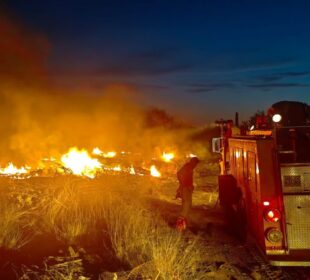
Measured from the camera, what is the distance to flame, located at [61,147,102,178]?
17.6 meters

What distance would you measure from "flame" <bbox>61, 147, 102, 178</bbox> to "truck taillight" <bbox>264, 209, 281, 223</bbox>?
1211 cm

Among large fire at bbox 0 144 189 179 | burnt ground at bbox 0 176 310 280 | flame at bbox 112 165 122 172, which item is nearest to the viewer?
burnt ground at bbox 0 176 310 280

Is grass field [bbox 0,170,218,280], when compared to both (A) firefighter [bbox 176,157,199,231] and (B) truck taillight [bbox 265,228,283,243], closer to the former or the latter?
(A) firefighter [bbox 176,157,199,231]

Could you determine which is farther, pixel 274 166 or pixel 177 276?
pixel 274 166

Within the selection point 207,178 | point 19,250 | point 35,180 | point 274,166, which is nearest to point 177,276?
point 274,166

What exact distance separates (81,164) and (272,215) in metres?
15.2

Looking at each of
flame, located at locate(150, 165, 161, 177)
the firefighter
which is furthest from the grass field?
flame, located at locate(150, 165, 161, 177)

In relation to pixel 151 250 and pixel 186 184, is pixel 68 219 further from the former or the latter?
pixel 186 184

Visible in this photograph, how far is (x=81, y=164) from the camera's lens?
19.8m

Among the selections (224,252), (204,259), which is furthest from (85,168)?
(204,259)

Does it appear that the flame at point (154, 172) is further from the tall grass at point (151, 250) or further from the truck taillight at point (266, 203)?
the truck taillight at point (266, 203)

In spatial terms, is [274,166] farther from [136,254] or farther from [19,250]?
[19,250]

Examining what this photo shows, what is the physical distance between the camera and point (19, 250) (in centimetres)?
661

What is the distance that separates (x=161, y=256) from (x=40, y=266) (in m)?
1.78
